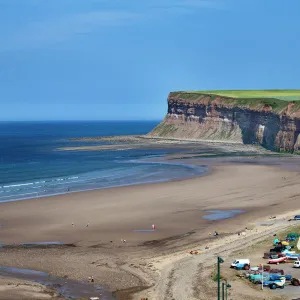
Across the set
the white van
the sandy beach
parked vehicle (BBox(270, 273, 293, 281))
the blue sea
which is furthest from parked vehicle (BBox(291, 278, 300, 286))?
the blue sea

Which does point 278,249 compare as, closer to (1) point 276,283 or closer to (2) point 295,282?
(2) point 295,282

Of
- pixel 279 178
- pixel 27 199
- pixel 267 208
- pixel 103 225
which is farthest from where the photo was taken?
pixel 279 178

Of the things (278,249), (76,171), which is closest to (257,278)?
(278,249)

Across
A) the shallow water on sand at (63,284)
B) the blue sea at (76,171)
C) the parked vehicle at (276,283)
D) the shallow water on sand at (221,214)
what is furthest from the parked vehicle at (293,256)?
the blue sea at (76,171)

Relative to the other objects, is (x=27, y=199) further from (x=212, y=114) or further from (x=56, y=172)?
(x=212, y=114)

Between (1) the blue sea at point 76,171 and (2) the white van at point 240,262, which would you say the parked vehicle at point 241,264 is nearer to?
(2) the white van at point 240,262

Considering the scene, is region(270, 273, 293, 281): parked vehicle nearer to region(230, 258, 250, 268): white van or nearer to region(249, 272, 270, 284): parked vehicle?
region(249, 272, 270, 284): parked vehicle

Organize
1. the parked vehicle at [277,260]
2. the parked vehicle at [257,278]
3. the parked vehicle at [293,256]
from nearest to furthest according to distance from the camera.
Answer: the parked vehicle at [257,278]
the parked vehicle at [277,260]
the parked vehicle at [293,256]

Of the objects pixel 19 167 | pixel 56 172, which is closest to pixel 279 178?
pixel 56 172
